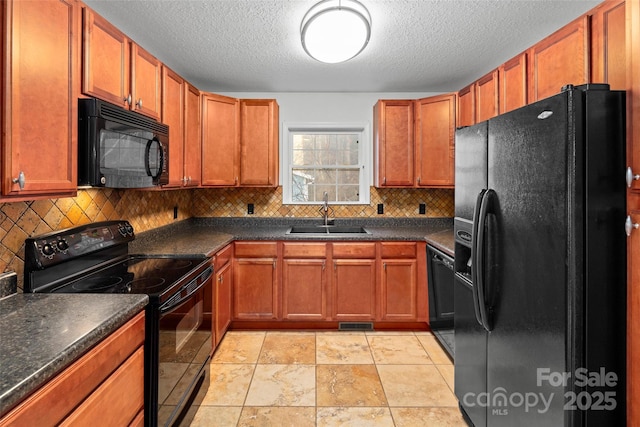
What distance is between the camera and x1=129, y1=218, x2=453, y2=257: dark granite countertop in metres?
2.65

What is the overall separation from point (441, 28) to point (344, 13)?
0.77 m

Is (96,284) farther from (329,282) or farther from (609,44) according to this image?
(609,44)

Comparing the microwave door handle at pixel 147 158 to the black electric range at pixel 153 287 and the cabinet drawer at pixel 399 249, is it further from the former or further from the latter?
the cabinet drawer at pixel 399 249

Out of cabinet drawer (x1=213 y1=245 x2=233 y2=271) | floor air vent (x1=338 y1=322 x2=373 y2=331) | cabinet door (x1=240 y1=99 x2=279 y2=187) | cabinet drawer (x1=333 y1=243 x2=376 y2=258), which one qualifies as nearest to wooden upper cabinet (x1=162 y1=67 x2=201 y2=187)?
cabinet door (x1=240 y1=99 x2=279 y2=187)

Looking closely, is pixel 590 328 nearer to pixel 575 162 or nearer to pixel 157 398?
pixel 575 162

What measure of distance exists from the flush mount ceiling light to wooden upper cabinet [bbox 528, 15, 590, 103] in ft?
3.19

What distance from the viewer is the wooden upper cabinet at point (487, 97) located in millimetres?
2518

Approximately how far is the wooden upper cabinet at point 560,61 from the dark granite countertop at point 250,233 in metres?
1.16

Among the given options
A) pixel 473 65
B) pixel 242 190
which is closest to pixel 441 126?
pixel 473 65

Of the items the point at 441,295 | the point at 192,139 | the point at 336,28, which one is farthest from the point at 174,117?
the point at 441,295

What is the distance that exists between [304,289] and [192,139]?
1641mm

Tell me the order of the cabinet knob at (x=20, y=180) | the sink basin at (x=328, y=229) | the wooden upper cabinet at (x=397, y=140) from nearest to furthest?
the cabinet knob at (x=20, y=180)
the wooden upper cabinet at (x=397, y=140)
the sink basin at (x=328, y=229)

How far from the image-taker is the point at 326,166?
3.96 meters

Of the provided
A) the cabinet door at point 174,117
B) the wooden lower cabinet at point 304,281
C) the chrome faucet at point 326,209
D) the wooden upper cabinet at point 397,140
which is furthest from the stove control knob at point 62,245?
the wooden upper cabinet at point 397,140
